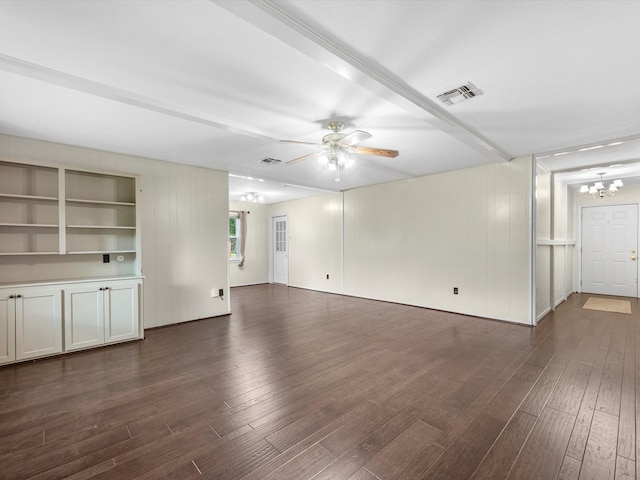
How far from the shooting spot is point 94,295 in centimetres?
355

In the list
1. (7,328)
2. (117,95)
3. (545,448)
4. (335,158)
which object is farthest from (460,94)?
(7,328)

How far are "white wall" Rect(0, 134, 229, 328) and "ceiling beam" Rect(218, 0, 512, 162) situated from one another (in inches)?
138

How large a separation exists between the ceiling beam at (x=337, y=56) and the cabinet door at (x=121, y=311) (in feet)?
11.5

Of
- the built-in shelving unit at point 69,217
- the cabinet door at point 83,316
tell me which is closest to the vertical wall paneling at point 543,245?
the built-in shelving unit at point 69,217

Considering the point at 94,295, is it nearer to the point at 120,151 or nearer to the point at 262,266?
the point at 120,151

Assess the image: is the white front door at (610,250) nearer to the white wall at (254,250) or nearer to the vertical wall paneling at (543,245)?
the vertical wall paneling at (543,245)

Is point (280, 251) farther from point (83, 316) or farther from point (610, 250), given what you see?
point (610, 250)

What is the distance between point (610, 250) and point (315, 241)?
683 centimetres

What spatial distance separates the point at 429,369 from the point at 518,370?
862 millimetres

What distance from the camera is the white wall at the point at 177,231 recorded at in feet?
14.1

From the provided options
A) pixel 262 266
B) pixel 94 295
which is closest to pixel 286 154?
pixel 94 295

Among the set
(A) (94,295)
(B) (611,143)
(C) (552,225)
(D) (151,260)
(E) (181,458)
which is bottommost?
(E) (181,458)

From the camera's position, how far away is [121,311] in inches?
148

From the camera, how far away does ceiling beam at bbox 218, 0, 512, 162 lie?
1.56 metres
